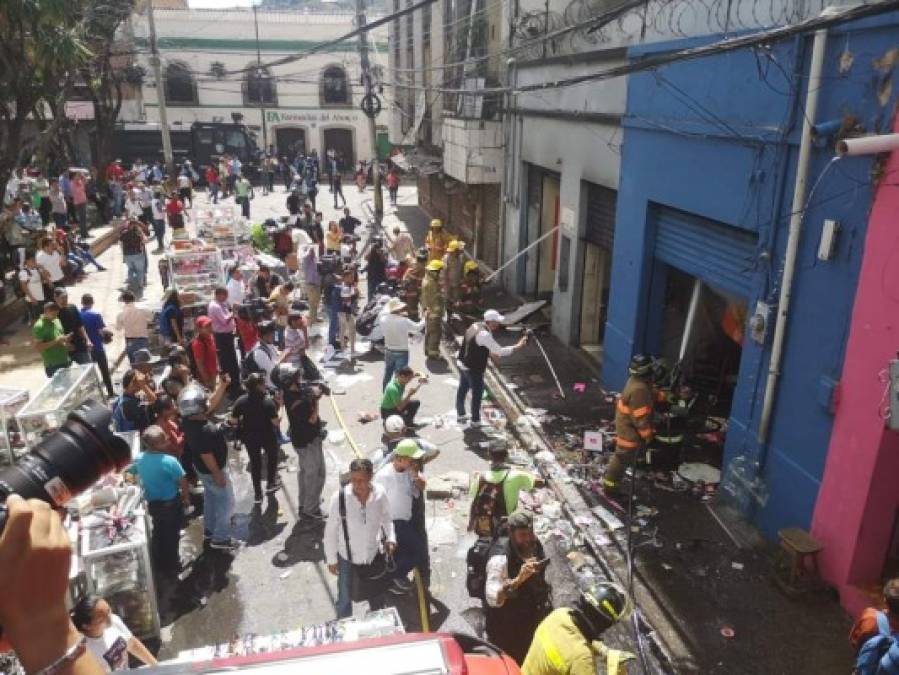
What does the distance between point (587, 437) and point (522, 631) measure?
12.9 ft

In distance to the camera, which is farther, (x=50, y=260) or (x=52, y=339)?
(x=50, y=260)

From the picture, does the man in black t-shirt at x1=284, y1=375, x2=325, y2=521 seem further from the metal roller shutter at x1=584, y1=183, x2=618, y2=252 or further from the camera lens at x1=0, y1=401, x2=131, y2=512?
the metal roller shutter at x1=584, y1=183, x2=618, y2=252

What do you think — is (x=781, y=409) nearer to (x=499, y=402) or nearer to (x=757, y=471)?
(x=757, y=471)

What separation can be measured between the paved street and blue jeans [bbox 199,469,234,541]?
0.24m

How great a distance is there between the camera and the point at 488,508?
18.4 ft

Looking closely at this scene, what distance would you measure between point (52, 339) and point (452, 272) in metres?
7.45

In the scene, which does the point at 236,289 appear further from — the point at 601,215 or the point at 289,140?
the point at 289,140

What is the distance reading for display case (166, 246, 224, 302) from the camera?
41.1ft

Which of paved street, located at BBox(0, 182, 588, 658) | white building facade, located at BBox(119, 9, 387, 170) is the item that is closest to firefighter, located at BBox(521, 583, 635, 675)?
paved street, located at BBox(0, 182, 588, 658)

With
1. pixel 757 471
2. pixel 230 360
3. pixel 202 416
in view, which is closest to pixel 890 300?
pixel 757 471

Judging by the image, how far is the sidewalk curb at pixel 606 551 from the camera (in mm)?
5547

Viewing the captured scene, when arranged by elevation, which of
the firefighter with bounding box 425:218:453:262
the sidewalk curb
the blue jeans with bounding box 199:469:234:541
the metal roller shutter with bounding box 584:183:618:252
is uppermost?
the metal roller shutter with bounding box 584:183:618:252

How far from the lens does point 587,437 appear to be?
8.46 meters

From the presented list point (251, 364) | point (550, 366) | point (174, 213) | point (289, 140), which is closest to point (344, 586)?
point (251, 364)
